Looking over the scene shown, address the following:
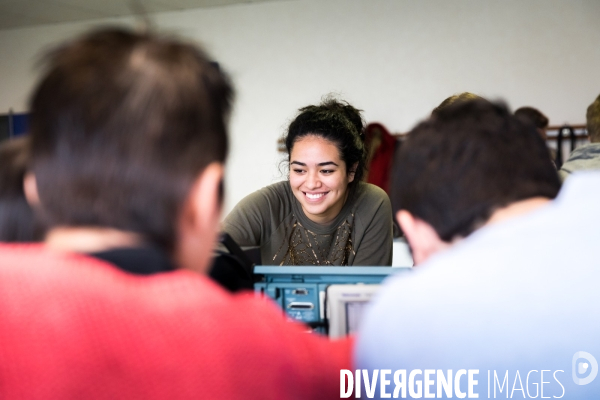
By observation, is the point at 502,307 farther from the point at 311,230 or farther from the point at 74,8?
the point at 74,8

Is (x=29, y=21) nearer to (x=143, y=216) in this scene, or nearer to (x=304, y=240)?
(x=304, y=240)

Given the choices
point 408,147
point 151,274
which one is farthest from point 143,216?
point 408,147

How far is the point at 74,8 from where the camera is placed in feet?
12.3

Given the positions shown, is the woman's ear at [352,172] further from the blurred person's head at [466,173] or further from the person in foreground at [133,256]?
the person in foreground at [133,256]

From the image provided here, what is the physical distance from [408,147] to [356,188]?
1.08m

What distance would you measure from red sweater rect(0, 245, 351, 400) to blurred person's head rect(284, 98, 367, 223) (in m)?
1.15

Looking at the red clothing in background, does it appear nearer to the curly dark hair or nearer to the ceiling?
the ceiling

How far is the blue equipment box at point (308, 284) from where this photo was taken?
30.3 inches

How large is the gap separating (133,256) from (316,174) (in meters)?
1.16

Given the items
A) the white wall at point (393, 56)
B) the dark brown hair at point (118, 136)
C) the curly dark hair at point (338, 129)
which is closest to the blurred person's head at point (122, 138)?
the dark brown hair at point (118, 136)

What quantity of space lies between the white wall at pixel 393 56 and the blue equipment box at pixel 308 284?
2.34 metres

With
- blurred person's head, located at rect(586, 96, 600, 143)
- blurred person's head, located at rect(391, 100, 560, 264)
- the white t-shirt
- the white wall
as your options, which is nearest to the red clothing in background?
the white wall

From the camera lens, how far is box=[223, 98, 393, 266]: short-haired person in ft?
5.11

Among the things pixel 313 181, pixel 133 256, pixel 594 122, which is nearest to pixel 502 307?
pixel 133 256
